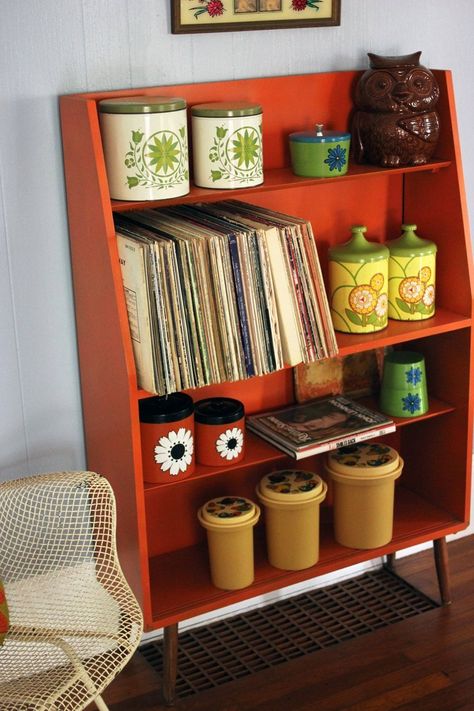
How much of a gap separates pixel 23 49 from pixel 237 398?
0.98 metres

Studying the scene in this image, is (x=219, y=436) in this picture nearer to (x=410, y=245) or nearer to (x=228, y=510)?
(x=228, y=510)

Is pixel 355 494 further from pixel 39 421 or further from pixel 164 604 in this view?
pixel 39 421

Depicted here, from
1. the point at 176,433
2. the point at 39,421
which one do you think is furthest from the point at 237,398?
the point at 39,421

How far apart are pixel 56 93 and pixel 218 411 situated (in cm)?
80

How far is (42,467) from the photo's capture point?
231 centimetres

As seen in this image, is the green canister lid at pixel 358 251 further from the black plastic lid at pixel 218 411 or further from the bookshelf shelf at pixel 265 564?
the bookshelf shelf at pixel 265 564

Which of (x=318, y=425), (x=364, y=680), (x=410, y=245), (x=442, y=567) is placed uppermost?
(x=410, y=245)

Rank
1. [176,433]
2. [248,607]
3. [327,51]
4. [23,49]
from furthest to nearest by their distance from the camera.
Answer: [248,607] < [327,51] < [176,433] < [23,49]

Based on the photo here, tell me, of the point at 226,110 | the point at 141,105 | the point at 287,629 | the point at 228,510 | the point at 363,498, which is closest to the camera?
the point at 141,105

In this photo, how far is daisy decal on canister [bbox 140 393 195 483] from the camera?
219cm

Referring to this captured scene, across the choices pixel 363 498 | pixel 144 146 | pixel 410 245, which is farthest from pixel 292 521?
pixel 144 146

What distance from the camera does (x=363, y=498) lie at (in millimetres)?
2514

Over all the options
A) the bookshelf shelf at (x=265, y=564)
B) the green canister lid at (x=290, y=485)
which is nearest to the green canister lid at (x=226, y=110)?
the green canister lid at (x=290, y=485)

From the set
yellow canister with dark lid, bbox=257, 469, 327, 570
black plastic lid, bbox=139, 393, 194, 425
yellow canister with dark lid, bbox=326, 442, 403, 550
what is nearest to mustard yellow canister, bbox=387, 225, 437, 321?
yellow canister with dark lid, bbox=326, 442, 403, 550
